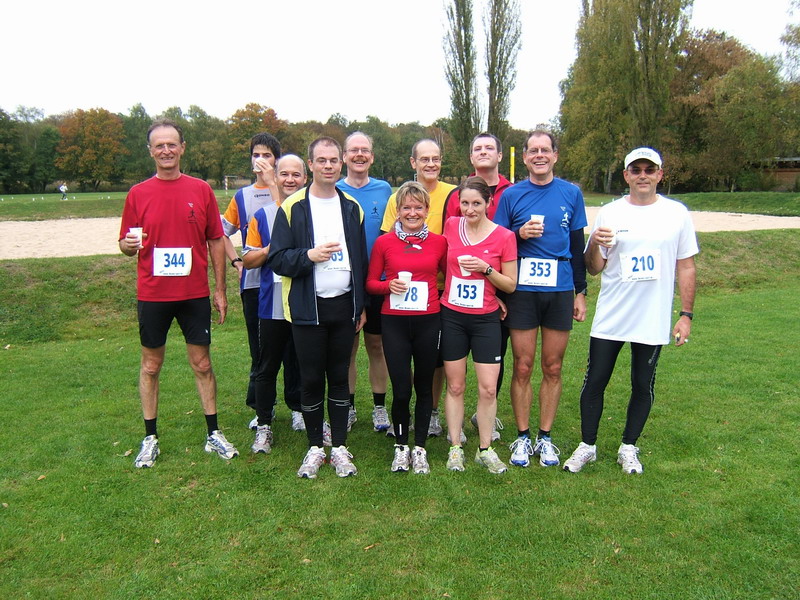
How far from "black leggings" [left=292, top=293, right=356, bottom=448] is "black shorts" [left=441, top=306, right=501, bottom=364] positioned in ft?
2.14

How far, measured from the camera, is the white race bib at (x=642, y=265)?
3.58 m

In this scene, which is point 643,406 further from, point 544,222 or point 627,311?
point 544,222

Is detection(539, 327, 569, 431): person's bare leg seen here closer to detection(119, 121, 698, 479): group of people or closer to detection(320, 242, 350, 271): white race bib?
detection(119, 121, 698, 479): group of people

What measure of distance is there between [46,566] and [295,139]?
6156cm

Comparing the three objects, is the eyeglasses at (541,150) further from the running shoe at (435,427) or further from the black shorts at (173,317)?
the black shorts at (173,317)

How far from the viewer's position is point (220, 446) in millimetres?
4156

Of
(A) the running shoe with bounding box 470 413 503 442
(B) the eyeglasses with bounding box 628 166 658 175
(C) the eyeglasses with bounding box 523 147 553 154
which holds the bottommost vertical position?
(A) the running shoe with bounding box 470 413 503 442

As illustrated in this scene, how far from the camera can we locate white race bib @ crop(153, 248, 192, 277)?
381 cm

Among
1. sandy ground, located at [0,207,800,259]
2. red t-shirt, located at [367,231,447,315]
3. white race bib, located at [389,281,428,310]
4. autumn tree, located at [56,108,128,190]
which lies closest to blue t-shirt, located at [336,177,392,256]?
red t-shirt, located at [367,231,447,315]

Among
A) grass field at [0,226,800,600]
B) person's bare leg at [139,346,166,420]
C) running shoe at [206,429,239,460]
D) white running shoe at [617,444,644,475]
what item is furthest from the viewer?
Result: running shoe at [206,429,239,460]

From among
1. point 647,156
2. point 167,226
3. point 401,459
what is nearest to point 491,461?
point 401,459

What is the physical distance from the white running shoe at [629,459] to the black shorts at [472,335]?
1130 millimetres

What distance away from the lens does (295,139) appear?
60.8 meters

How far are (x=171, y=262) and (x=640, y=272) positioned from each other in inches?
122
